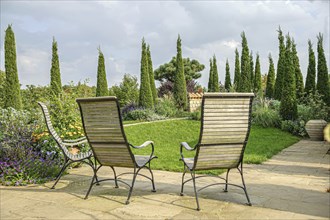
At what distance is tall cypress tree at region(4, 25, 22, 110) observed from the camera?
1282 centimetres

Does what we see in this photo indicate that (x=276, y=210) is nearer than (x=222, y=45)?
Yes

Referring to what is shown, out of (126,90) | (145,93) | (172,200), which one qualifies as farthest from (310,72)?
(172,200)

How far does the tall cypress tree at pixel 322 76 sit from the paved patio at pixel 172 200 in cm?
923

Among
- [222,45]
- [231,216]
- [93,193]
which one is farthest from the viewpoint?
[222,45]

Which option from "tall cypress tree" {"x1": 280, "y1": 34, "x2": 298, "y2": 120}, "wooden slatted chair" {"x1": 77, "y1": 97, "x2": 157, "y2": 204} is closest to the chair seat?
"wooden slatted chair" {"x1": 77, "y1": 97, "x2": 157, "y2": 204}

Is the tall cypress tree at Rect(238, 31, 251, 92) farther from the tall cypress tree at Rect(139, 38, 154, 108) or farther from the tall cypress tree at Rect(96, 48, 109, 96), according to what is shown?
the tall cypress tree at Rect(96, 48, 109, 96)

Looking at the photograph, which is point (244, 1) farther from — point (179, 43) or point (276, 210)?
point (179, 43)

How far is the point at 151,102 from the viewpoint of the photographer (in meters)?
15.7

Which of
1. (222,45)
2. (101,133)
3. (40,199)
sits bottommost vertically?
(40,199)

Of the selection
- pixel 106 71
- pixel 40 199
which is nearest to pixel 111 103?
pixel 40 199

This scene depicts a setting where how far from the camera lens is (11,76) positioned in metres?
13.0

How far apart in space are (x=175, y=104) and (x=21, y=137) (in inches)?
479

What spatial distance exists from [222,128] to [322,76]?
11657mm

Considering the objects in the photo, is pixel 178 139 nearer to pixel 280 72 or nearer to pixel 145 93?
pixel 145 93
